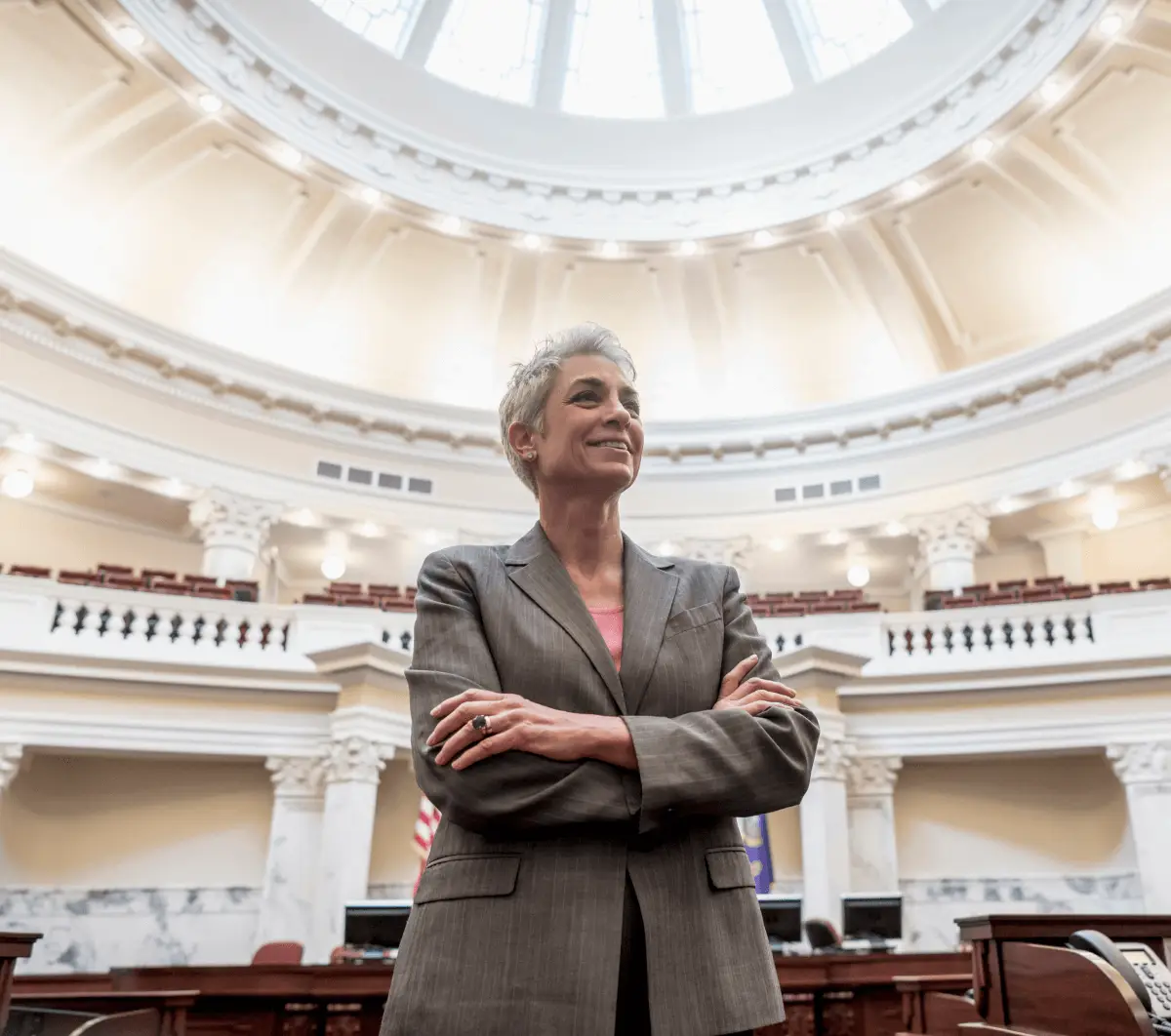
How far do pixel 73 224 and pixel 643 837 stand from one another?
16686mm

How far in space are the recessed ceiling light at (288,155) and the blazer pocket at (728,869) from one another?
16.2 m

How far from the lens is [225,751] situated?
33.0ft

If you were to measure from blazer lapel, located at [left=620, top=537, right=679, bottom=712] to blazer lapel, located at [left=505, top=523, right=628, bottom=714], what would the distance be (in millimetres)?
13

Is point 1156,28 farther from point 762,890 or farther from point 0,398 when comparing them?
point 0,398

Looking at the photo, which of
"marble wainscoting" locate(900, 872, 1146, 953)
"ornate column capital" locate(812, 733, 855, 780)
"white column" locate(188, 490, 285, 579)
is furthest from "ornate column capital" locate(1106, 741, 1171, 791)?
"white column" locate(188, 490, 285, 579)

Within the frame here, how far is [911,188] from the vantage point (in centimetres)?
1605

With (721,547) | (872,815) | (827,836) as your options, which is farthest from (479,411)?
(827,836)

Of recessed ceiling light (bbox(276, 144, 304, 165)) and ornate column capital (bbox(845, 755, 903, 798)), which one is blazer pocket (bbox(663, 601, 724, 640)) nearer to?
ornate column capital (bbox(845, 755, 903, 798))

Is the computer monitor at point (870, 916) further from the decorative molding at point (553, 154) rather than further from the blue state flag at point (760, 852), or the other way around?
the decorative molding at point (553, 154)

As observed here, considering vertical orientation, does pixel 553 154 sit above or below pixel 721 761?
above

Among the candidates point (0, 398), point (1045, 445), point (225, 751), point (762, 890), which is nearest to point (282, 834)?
point (225, 751)

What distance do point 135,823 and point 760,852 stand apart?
6.70 meters

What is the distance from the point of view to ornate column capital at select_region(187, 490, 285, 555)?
49.8ft

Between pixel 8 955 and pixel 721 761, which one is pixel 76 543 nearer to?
pixel 8 955
